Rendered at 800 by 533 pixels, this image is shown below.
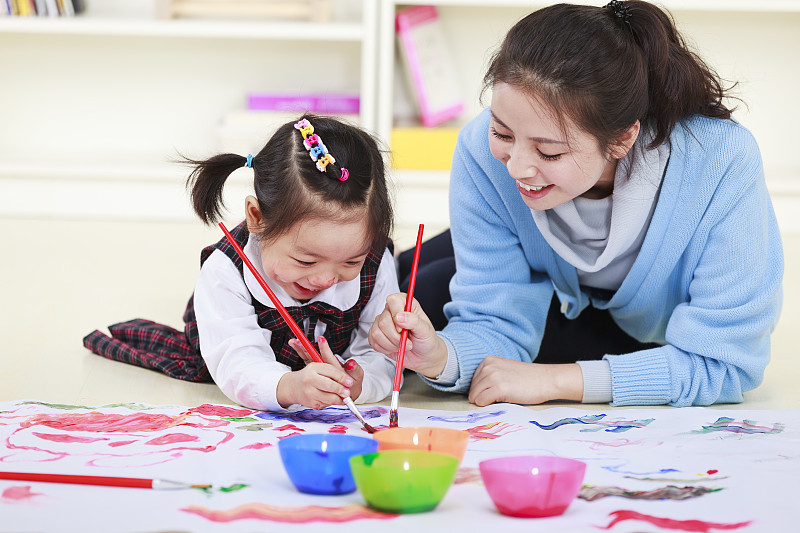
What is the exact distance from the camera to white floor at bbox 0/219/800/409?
1.18 metres

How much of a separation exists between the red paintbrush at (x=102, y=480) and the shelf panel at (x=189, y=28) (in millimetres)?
1922

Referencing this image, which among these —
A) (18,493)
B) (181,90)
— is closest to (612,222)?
(18,493)

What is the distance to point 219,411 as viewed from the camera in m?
1.05

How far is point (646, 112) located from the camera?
3.52ft

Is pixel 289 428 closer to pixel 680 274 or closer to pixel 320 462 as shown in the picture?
pixel 320 462

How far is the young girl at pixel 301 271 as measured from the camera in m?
1.04

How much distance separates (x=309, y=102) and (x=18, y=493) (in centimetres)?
200

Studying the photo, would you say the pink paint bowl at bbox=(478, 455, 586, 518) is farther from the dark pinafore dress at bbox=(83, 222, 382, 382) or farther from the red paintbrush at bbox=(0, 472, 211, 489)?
the dark pinafore dress at bbox=(83, 222, 382, 382)

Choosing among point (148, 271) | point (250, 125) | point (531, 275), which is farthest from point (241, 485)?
point (250, 125)

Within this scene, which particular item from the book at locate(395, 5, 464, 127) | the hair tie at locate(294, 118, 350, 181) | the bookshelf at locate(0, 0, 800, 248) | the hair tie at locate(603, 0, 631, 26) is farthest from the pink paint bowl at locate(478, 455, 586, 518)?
the book at locate(395, 5, 464, 127)

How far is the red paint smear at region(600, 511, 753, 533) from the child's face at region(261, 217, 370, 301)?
445mm

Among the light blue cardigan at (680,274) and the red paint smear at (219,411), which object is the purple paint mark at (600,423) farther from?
the red paint smear at (219,411)

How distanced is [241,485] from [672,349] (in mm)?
585

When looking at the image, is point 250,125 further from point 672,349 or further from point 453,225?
point 672,349
